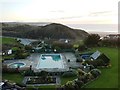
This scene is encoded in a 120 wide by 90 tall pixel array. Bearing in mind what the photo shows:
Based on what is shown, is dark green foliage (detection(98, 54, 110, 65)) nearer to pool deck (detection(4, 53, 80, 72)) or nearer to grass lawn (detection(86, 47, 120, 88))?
grass lawn (detection(86, 47, 120, 88))

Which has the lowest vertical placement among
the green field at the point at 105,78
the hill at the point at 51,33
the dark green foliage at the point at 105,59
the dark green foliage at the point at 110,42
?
the green field at the point at 105,78

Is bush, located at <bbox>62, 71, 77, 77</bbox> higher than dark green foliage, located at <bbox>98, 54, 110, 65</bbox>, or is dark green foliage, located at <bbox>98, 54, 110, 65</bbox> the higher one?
dark green foliage, located at <bbox>98, 54, 110, 65</bbox>

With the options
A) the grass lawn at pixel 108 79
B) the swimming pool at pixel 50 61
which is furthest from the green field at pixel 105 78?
the swimming pool at pixel 50 61

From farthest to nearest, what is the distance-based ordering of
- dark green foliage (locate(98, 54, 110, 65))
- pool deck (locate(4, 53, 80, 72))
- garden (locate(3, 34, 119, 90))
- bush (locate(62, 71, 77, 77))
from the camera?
dark green foliage (locate(98, 54, 110, 65))
pool deck (locate(4, 53, 80, 72))
bush (locate(62, 71, 77, 77))
garden (locate(3, 34, 119, 90))

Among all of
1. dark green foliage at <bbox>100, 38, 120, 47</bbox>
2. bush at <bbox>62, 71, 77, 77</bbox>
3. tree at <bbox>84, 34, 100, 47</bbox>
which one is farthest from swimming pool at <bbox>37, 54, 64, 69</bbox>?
dark green foliage at <bbox>100, 38, 120, 47</bbox>

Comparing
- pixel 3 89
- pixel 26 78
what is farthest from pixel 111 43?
pixel 3 89

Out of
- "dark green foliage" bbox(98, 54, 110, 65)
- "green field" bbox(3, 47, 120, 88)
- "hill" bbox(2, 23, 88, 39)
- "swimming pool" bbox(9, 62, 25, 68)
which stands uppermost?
"hill" bbox(2, 23, 88, 39)

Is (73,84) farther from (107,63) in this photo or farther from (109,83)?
(107,63)

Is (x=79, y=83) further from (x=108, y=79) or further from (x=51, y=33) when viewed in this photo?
(x=51, y=33)

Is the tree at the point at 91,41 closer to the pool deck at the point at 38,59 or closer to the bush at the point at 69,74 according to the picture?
the pool deck at the point at 38,59
